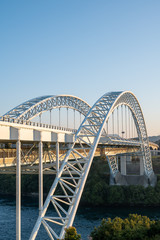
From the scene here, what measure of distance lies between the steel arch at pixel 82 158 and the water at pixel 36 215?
91.5 inches

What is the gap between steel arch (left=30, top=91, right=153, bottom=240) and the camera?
17792 mm

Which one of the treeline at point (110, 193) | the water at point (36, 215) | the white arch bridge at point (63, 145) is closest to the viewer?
the white arch bridge at point (63, 145)

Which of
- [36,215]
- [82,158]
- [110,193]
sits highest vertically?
[82,158]

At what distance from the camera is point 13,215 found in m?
39.2

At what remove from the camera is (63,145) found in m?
29.4

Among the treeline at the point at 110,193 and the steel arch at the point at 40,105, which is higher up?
the steel arch at the point at 40,105

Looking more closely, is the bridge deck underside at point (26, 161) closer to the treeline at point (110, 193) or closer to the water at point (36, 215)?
the water at point (36, 215)

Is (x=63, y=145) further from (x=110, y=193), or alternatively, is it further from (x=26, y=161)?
(x=110, y=193)

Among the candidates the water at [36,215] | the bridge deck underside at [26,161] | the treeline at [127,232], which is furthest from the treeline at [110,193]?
the treeline at [127,232]

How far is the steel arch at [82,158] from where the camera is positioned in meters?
17.8

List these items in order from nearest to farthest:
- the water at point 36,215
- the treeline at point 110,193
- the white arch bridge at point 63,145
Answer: the white arch bridge at point 63,145
the water at point 36,215
the treeline at point 110,193

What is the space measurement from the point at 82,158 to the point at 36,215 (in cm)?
1202

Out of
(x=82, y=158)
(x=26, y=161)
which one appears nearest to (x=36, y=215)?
(x=82, y=158)

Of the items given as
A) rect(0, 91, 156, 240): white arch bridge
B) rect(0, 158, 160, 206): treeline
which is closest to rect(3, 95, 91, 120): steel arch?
rect(0, 91, 156, 240): white arch bridge
